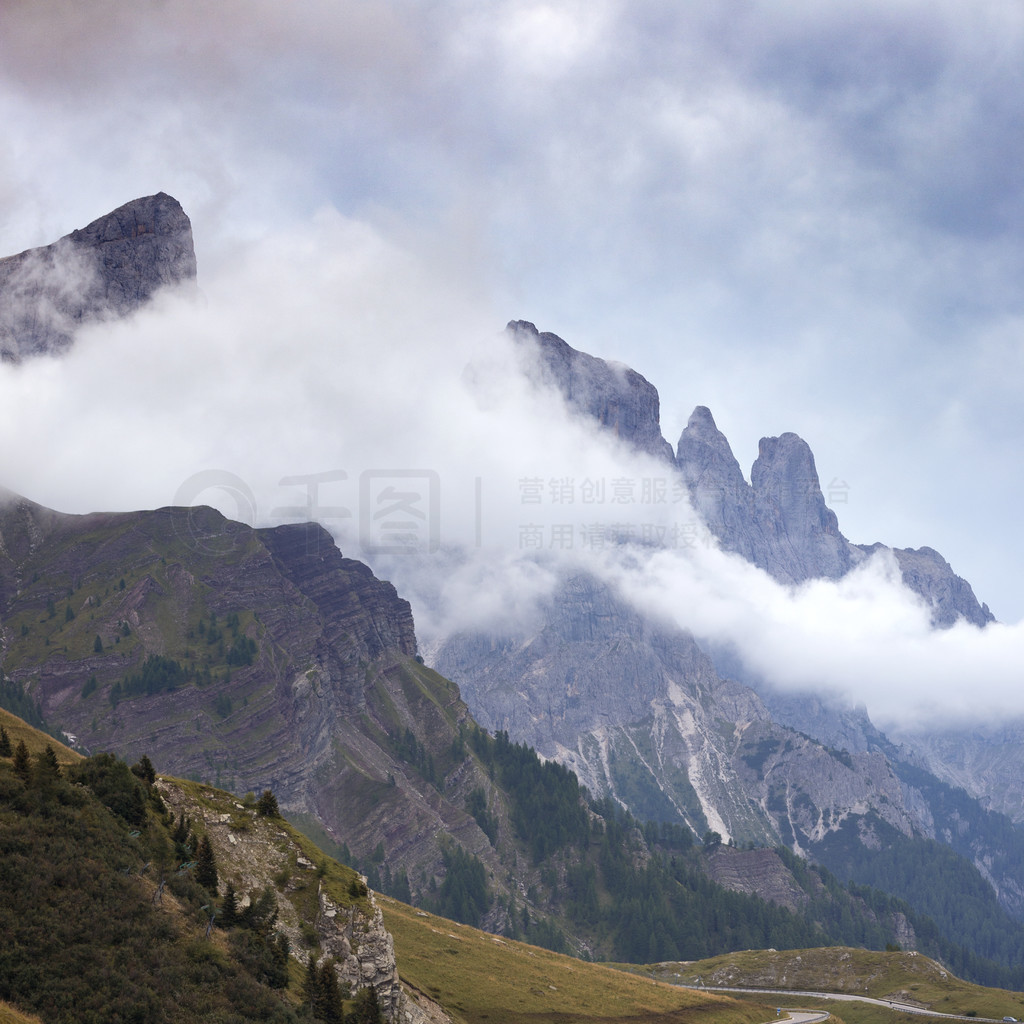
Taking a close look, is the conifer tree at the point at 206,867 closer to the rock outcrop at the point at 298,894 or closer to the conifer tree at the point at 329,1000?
the rock outcrop at the point at 298,894

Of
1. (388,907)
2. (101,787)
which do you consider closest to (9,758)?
(101,787)

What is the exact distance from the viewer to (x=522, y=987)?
431 feet

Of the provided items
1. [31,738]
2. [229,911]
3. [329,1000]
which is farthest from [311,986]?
[31,738]

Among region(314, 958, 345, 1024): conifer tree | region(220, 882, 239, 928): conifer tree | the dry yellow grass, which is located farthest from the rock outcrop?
the dry yellow grass

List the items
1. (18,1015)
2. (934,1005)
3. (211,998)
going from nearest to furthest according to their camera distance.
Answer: (18,1015) → (211,998) → (934,1005)

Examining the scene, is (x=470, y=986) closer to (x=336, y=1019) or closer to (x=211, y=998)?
(x=336, y=1019)

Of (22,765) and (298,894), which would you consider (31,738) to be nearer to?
(22,765)

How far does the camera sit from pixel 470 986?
124875mm

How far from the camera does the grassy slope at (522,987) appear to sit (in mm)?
119250

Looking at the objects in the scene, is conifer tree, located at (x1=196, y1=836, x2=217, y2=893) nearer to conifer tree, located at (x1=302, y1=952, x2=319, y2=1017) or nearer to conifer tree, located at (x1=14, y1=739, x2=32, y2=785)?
conifer tree, located at (x1=302, y1=952, x2=319, y2=1017)

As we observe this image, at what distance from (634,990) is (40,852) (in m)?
114

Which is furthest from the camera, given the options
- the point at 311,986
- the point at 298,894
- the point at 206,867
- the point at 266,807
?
the point at 266,807

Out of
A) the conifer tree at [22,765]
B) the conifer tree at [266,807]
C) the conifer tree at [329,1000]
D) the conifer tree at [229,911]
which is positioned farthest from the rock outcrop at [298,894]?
the conifer tree at [22,765]

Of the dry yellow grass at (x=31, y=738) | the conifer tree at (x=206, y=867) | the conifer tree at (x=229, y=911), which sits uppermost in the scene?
the dry yellow grass at (x=31, y=738)
